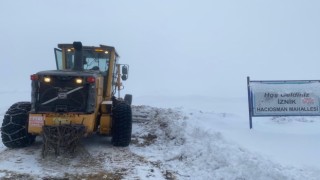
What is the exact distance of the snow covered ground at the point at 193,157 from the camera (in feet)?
23.6

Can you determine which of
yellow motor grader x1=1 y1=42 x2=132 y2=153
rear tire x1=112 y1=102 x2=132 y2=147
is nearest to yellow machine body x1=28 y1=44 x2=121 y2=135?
yellow motor grader x1=1 y1=42 x2=132 y2=153

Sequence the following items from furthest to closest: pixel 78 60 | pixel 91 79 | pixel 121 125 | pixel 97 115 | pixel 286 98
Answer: pixel 78 60, pixel 286 98, pixel 97 115, pixel 121 125, pixel 91 79

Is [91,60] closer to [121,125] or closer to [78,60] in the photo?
[78,60]

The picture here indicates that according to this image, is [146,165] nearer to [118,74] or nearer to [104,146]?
[104,146]

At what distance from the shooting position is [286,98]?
10.5 metres

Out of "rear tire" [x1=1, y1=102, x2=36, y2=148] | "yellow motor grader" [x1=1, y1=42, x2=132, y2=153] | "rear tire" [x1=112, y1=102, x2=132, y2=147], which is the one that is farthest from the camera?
"rear tire" [x1=112, y1=102, x2=132, y2=147]

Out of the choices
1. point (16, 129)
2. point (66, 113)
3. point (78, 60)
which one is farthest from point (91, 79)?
point (16, 129)

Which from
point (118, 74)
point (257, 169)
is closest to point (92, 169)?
point (257, 169)

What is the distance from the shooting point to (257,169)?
6.87 metres

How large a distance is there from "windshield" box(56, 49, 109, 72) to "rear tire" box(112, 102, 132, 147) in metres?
1.84

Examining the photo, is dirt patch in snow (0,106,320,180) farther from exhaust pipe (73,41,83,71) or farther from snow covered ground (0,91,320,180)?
exhaust pipe (73,41,83,71)

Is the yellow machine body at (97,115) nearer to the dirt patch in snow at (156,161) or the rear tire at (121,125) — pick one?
the rear tire at (121,125)

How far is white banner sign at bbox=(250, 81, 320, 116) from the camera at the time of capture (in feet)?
34.2

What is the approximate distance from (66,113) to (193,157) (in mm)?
3196
